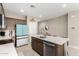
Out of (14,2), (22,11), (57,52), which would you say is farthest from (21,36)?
(57,52)

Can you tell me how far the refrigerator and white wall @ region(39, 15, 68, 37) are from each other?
0.21 metres

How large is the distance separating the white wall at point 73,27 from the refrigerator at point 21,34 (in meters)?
0.49

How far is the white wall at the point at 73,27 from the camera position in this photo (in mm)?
820

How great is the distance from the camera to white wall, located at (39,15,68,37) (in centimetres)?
87

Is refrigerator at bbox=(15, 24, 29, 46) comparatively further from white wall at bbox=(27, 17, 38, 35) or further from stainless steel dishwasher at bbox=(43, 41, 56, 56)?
stainless steel dishwasher at bbox=(43, 41, 56, 56)

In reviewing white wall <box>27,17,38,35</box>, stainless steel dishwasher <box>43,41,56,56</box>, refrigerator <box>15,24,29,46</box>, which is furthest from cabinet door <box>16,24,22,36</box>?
stainless steel dishwasher <box>43,41,56,56</box>

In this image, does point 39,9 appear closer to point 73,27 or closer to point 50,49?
point 73,27

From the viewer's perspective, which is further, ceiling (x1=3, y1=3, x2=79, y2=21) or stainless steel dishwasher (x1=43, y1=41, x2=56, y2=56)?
stainless steel dishwasher (x1=43, y1=41, x2=56, y2=56)

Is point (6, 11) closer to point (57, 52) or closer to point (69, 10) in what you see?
point (69, 10)

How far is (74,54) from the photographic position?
0.90 metres

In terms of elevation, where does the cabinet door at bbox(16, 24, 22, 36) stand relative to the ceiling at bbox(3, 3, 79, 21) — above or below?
below

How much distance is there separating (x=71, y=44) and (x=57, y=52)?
0.24 m

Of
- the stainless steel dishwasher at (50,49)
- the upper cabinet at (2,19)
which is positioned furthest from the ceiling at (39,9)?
the stainless steel dishwasher at (50,49)

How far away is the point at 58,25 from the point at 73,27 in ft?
0.54
